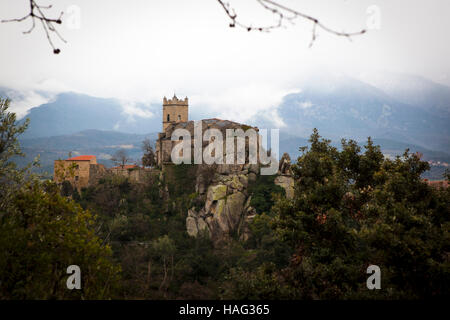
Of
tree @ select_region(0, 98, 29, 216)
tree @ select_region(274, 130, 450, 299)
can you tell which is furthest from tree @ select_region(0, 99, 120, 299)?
tree @ select_region(274, 130, 450, 299)

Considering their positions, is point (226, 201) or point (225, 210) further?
point (226, 201)

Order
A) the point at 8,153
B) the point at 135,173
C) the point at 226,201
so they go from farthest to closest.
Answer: the point at 135,173
the point at 226,201
the point at 8,153

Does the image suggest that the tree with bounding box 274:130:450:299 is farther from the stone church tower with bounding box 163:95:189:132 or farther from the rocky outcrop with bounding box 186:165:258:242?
the stone church tower with bounding box 163:95:189:132

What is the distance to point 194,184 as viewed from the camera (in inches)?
1756

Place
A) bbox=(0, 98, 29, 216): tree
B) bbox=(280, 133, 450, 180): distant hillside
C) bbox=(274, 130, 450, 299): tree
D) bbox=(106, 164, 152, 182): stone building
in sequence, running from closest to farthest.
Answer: bbox=(0, 98, 29, 216): tree
bbox=(274, 130, 450, 299): tree
bbox=(106, 164, 152, 182): stone building
bbox=(280, 133, 450, 180): distant hillside

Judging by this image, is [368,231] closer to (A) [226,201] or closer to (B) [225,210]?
(B) [225,210]

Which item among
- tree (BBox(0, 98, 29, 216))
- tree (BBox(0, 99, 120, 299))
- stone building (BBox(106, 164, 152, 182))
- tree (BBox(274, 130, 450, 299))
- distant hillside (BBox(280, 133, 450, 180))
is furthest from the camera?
distant hillside (BBox(280, 133, 450, 180))

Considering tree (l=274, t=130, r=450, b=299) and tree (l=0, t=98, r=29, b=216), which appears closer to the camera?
tree (l=0, t=98, r=29, b=216)

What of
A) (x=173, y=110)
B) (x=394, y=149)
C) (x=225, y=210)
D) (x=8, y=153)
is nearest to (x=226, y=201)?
(x=225, y=210)

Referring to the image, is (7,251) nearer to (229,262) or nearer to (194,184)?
(229,262)

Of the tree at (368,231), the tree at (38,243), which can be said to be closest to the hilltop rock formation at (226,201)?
the tree at (368,231)

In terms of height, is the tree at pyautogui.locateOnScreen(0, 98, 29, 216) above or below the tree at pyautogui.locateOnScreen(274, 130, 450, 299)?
above
